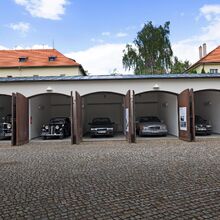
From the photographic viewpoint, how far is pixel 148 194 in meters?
6.70

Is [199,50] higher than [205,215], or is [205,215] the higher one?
[199,50]

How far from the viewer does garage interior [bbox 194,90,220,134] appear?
938 inches

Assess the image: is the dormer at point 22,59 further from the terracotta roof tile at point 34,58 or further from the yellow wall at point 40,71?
the yellow wall at point 40,71

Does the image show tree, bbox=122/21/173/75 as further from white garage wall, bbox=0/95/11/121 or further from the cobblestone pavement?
the cobblestone pavement

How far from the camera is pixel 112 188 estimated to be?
7.28m

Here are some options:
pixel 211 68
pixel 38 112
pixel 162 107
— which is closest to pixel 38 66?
pixel 211 68

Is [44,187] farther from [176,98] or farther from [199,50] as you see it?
[199,50]

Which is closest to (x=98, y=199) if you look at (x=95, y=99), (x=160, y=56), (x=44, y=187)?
(x=44, y=187)

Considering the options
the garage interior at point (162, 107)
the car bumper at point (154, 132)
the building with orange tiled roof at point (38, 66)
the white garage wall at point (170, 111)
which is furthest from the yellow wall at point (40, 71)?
the car bumper at point (154, 132)

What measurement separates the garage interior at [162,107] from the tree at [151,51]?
20035 millimetres

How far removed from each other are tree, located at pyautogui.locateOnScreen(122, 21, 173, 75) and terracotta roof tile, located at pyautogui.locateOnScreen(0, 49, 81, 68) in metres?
7.96

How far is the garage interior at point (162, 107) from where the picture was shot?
22844 mm

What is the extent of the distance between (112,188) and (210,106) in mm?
19135

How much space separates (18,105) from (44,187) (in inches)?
478
